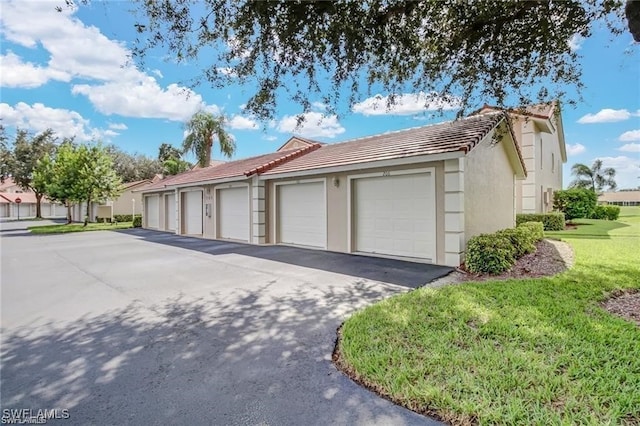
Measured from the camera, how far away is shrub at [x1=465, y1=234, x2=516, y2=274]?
7695 millimetres

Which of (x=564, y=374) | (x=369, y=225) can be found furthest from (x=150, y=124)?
(x=564, y=374)

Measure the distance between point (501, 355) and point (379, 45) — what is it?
20.8 feet

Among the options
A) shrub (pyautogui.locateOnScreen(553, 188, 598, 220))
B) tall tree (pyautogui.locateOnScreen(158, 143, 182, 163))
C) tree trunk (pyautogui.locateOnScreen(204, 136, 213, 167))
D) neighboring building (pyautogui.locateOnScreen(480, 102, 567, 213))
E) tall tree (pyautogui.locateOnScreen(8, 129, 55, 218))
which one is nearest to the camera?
neighboring building (pyautogui.locateOnScreen(480, 102, 567, 213))

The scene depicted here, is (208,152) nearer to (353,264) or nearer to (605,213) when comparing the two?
(353,264)

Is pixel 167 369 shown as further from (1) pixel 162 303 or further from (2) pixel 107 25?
(2) pixel 107 25

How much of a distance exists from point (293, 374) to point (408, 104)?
24.2 feet

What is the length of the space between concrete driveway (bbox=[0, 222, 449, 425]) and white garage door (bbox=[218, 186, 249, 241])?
624cm

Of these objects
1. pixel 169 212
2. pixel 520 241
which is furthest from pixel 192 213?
pixel 520 241

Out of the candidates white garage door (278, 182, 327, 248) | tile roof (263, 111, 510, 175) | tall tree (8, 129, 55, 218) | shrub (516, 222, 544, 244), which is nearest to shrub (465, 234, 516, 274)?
tile roof (263, 111, 510, 175)

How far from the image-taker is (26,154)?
40531 millimetres

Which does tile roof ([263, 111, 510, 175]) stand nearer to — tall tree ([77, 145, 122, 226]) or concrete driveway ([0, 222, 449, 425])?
concrete driveway ([0, 222, 449, 425])

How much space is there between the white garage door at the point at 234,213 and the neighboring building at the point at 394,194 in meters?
0.05

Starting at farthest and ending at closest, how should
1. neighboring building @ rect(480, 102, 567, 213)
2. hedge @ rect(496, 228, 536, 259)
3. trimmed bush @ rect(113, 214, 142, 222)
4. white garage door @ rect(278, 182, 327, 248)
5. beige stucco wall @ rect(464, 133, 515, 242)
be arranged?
trimmed bush @ rect(113, 214, 142, 222) < neighboring building @ rect(480, 102, 567, 213) < white garage door @ rect(278, 182, 327, 248) < beige stucco wall @ rect(464, 133, 515, 242) < hedge @ rect(496, 228, 536, 259)

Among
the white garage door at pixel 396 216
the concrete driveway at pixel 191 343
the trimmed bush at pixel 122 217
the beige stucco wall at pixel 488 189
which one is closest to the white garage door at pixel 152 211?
the trimmed bush at pixel 122 217
